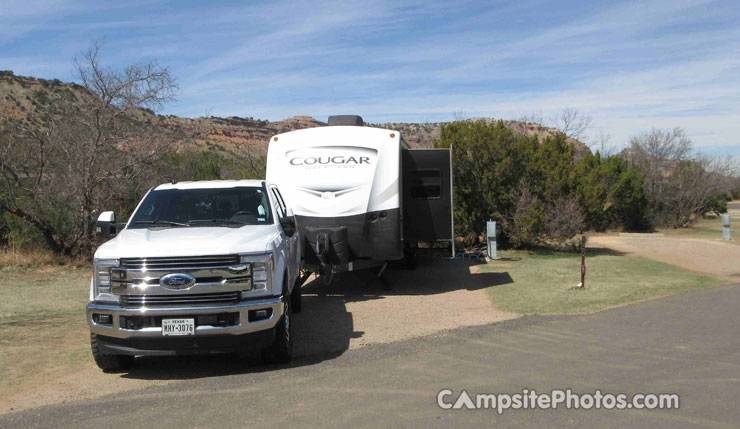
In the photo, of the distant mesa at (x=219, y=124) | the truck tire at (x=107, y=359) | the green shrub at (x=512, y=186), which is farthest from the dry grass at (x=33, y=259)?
the green shrub at (x=512, y=186)

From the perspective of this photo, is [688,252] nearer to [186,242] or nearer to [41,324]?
[186,242]

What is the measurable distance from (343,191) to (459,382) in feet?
19.2

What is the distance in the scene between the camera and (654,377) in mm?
6098

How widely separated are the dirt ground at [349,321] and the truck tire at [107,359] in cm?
9

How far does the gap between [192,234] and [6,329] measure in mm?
3811

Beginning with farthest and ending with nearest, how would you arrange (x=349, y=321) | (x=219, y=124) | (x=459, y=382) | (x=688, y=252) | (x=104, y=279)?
1. (x=219, y=124)
2. (x=688, y=252)
3. (x=349, y=321)
4. (x=104, y=279)
5. (x=459, y=382)

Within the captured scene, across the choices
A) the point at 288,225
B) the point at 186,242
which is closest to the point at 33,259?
the point at 288,225

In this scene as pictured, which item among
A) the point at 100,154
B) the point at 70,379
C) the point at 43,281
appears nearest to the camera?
the point at 70,379

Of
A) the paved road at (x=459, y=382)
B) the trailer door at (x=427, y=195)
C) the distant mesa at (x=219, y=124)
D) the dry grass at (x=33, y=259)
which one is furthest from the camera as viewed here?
the distant mesa at (x=219, y=124)

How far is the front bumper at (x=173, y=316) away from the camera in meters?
6.37

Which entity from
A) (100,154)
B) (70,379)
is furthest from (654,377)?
(100,154)

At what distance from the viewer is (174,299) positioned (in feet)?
21.2

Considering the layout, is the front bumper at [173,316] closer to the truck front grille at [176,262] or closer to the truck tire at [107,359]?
the truck tire at [107,359]

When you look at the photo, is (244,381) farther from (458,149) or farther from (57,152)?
(458,149)
